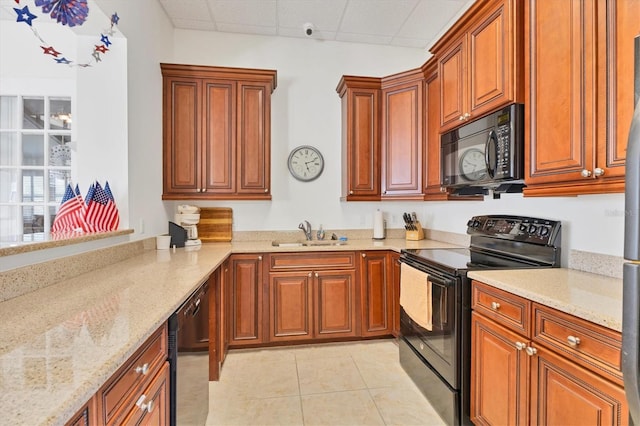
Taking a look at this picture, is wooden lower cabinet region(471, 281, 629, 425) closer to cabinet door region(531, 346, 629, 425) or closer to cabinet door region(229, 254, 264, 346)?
cabinet door region(531, 346, 629, 425)

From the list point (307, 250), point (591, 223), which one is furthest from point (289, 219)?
point (591, 223)

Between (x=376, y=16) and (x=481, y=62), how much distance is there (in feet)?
4.87

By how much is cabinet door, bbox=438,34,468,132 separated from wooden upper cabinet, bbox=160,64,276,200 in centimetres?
152

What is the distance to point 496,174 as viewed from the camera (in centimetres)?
180

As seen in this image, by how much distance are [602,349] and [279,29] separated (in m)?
3.44

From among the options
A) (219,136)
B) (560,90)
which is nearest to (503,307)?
(560,90)

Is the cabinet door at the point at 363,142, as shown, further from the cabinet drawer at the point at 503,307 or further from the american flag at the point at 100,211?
the american flag at the point at 100,211

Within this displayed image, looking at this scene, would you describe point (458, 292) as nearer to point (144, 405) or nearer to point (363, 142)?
point (144, 405)

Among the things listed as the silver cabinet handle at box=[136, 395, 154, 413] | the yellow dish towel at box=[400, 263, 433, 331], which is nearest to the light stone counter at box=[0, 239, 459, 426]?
the silver cabinet handle at box=[136, 395, 154, 413]

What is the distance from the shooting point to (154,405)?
1102 millimetres

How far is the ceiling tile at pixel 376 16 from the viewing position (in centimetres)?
283

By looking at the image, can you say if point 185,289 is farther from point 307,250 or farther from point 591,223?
point 591,223

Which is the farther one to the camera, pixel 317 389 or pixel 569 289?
pixel 317 389

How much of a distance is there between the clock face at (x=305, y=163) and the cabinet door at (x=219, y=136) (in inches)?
26.4
